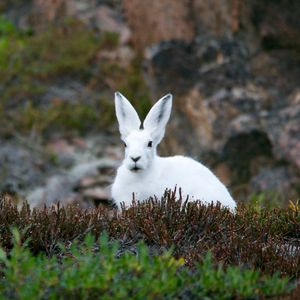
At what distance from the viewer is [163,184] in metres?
7.78

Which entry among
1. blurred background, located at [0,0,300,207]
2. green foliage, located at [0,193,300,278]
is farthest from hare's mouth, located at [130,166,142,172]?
blurred background, located at [0,0,300,207]

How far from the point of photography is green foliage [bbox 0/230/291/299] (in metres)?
5.06

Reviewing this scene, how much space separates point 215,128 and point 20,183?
331 cm

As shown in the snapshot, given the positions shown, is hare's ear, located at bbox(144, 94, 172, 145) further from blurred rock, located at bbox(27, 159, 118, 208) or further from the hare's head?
blurred rock, located at bbox(27, 159, 118, 208)

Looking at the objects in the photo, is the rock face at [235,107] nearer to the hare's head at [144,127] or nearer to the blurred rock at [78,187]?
the blurred rock at [78,187]

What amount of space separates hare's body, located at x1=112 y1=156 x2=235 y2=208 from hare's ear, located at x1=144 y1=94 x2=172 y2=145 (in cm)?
29

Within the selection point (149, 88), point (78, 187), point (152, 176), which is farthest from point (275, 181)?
point (152, 176)

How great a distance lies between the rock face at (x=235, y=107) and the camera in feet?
40.7

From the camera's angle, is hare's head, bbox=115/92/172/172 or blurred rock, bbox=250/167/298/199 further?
blurred rock, bbox=250/167/298/199

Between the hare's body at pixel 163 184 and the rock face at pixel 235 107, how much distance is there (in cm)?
461

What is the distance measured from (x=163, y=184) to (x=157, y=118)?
2.12 ft

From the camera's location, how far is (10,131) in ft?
48.7

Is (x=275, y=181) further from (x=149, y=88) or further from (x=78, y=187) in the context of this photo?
(x=78, y=187)

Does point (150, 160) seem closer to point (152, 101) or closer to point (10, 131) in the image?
point (152, 101)
